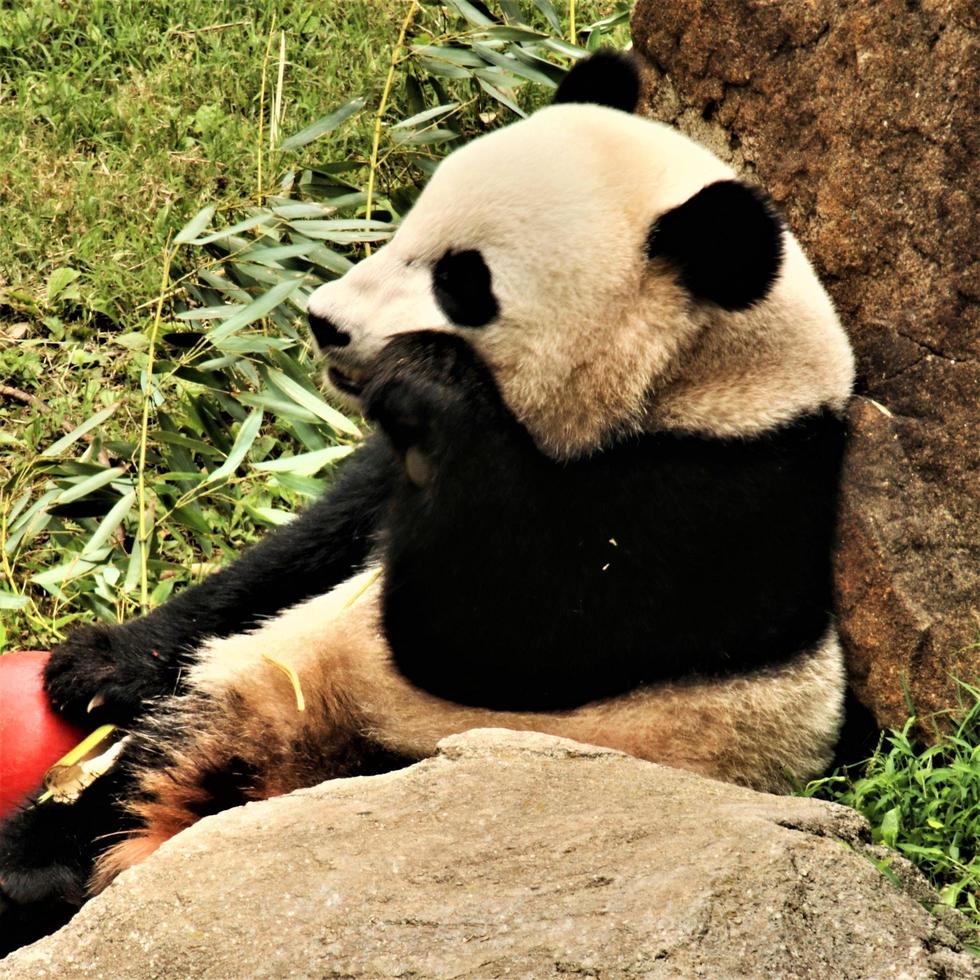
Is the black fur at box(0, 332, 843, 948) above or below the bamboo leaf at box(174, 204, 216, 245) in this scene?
below

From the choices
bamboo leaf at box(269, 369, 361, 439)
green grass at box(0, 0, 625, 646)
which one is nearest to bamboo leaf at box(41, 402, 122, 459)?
green grass at box(0, 0, 625, 646)

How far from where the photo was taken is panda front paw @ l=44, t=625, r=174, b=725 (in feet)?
11.4

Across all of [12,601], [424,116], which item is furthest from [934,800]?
[424,116]

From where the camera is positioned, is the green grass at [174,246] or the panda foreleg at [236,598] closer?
the panda foreleg at [236,598]

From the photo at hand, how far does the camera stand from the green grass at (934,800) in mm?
2678

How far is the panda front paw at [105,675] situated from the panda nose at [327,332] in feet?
3.50

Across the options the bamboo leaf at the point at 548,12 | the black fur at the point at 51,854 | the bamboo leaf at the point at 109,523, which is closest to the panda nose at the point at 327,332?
the black fur at the point at 51,854

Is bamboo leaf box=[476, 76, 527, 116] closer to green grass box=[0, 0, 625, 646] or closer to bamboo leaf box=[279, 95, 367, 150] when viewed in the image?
green grass box=[0, 0, 625, 646]

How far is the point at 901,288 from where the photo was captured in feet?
10.5

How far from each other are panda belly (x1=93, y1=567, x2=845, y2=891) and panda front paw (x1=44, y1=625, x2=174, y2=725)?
178 mm

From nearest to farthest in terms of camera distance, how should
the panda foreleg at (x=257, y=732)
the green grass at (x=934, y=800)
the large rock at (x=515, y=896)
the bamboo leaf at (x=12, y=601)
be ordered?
the large rock at (x=515, y=896), the green grass at (x=934, y=800), the panda foreleg at (x=257, y=732), the bamboo leaf at (x=12, y=601)

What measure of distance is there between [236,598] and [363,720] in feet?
2.16

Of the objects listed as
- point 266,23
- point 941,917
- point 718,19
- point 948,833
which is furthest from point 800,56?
→ point 266,23

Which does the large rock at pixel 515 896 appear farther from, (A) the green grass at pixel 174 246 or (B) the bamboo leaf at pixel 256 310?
(B) the bamboo leaf at pixel 256 310
